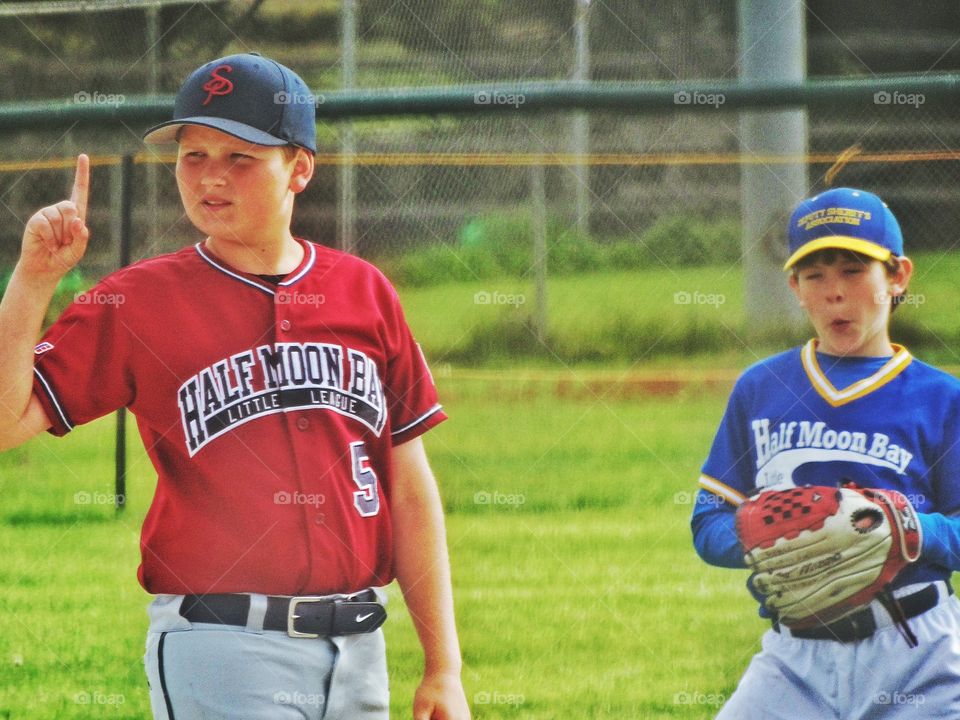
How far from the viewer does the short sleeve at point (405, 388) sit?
1.75 metres

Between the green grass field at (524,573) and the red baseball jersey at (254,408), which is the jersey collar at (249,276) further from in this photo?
the green grass field at (524,573)

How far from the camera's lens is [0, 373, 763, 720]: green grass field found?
7.68ft

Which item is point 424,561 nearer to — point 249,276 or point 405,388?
point 405,388

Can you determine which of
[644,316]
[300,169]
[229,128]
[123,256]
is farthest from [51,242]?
[644,316]

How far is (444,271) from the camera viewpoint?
8.60ft

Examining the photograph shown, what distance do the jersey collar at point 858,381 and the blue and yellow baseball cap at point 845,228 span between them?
185 millimetres

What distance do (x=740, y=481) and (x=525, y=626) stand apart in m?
0.71

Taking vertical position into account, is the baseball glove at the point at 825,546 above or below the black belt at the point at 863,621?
above

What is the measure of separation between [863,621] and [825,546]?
15cm

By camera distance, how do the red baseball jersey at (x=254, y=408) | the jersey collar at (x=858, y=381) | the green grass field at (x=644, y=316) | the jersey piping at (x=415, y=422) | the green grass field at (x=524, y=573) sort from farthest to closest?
the green grass field at (x=644, y=316) → the green grass field at (x=524, y=573) → the jersey collar at (x=858, y=381) → the jersey piping at (x=415, y=422) → the red baseball jersey at (x=254, y=408)

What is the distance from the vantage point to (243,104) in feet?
5.68

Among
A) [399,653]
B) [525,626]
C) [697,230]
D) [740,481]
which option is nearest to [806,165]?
[697,230]

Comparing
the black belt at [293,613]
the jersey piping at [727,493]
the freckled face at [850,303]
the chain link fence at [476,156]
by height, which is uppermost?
the chain link fence at [476,156]

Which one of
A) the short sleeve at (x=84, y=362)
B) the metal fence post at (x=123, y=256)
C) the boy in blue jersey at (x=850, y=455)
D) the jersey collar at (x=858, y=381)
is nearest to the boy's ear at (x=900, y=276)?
the boy in blue jersey at (x=850, y=455)
